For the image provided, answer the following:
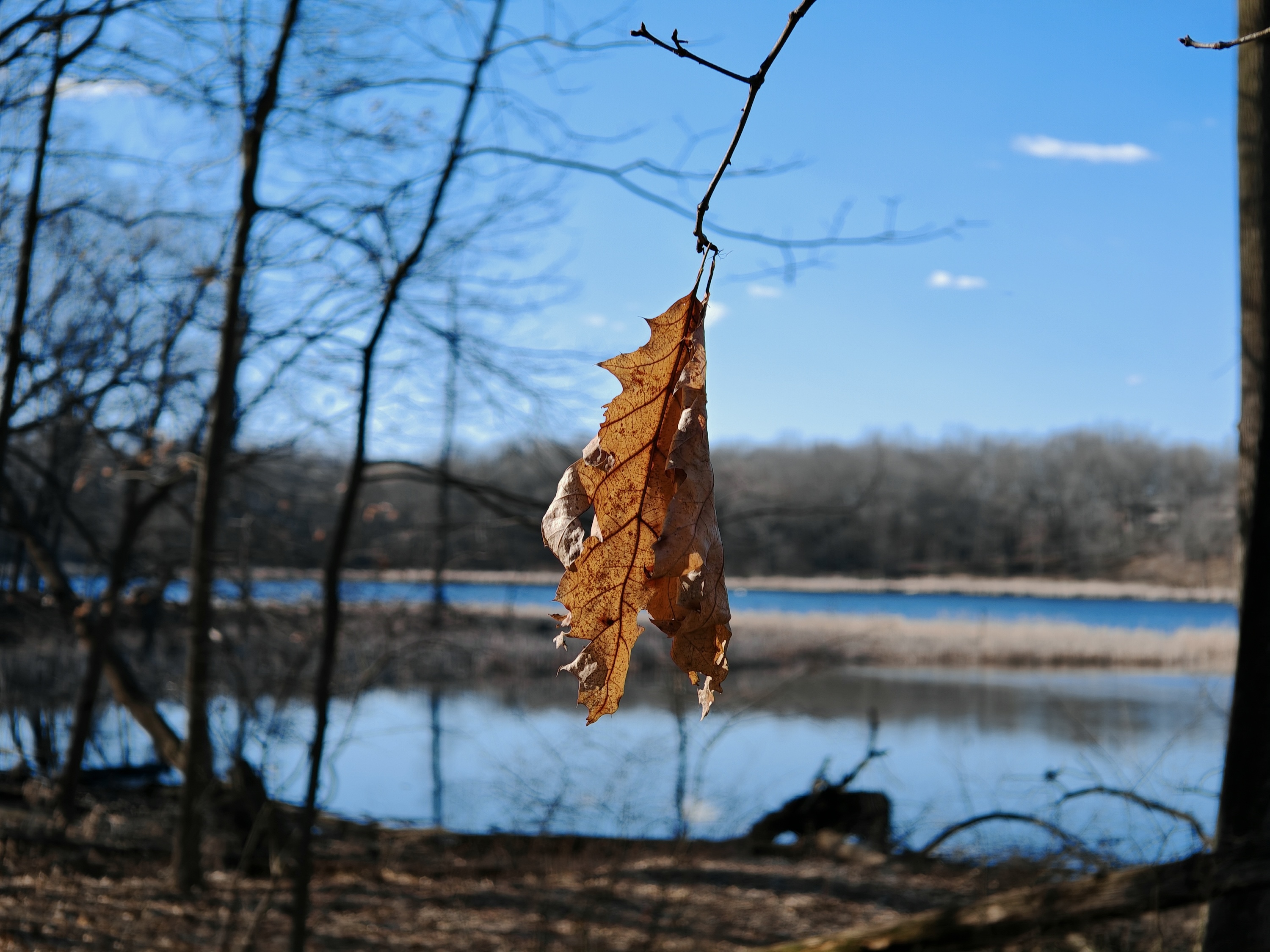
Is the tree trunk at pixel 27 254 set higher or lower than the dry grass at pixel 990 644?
higher

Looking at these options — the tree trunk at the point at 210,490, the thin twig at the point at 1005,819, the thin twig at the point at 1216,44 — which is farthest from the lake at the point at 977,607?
the thin twig at the point at 1216,44

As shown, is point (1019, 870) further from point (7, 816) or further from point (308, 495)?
point (7, 816)

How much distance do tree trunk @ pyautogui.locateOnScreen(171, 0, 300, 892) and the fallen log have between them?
4.08 m

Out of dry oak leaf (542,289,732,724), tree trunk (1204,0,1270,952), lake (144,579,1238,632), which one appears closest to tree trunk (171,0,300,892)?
tree trunk (1204,0,1270,952)

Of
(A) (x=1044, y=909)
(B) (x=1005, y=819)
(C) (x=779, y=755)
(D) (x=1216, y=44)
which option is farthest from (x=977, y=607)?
(D) (x=1216, y=44)

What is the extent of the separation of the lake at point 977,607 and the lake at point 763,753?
3.50 metres

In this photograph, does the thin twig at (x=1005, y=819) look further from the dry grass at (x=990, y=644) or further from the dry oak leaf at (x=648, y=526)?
the dry grass at (x=990, y=644)

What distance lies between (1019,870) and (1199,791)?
2.98 meters

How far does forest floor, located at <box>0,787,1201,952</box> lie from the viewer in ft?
18.5

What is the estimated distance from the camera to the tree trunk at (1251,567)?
11.4 feet

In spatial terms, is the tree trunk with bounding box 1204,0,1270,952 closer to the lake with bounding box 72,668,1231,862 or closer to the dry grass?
the lake with bounding box 72,668,1231,862

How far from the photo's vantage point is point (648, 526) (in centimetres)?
72

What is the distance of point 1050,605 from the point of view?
3155 cm

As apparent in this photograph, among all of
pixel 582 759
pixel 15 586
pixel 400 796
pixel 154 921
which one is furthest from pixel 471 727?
pixel 154 921
